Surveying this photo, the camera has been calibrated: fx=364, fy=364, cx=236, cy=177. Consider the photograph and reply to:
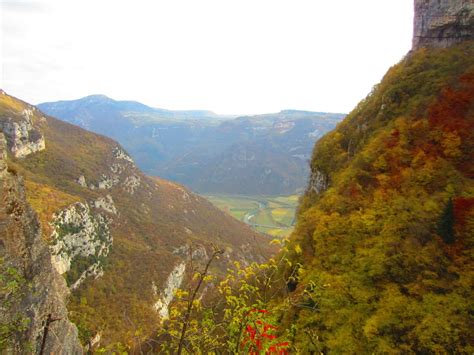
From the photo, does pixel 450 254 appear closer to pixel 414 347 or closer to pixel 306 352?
pixel 414 347

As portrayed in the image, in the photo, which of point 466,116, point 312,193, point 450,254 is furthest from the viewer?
point 312,193

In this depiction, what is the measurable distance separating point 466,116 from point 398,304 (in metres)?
17.6

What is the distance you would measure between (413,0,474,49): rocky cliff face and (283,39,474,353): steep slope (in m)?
1.56

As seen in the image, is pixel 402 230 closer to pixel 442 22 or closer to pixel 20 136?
pixel 442 22

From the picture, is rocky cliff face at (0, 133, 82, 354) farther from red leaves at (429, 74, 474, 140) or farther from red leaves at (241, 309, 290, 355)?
red leaves at (429, 74, 474, 140)

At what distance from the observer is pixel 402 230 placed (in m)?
24.2

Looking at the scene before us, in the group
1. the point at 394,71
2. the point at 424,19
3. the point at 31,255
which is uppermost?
the point at 424,19

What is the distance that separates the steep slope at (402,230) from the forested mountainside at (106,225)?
29.8 ft

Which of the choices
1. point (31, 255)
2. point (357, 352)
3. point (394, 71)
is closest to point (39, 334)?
point (31, 255)

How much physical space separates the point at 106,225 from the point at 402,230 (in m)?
90.2

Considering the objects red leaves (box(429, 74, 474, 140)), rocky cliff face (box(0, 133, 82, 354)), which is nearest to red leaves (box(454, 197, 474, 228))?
red leaves (box(429, 74, 474, 140))

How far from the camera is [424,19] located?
40.6m

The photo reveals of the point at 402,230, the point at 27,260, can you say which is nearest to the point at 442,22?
the point at 402,230

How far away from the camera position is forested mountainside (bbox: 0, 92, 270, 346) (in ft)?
246
